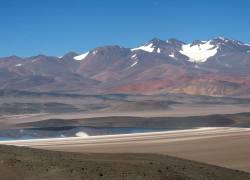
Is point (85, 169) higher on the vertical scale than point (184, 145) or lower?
lower

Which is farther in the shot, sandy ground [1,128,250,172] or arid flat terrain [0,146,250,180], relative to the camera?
sandy ground [1,128,250,172]

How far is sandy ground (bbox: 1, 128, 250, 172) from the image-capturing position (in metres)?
29.2

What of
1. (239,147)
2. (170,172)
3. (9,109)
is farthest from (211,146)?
(9,109)

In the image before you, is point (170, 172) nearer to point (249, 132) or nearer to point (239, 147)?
point (239, 147)

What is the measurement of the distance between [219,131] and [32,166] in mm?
32107

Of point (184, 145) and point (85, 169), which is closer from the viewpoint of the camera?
point (85, 169)

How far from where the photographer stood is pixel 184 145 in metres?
35.5

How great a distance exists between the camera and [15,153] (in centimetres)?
1795

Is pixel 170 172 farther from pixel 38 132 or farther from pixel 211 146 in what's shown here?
pixel 38 132

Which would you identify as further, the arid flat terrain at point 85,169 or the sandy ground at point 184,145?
the sandy ground at point 184,145

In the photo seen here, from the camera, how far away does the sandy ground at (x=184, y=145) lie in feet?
95.7

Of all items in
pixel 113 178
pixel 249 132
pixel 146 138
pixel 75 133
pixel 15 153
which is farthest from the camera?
pixel 75 133

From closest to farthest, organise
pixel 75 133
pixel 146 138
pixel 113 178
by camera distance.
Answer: pixel 113 178
pixel 146 138
pixel 75 133

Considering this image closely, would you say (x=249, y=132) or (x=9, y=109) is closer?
(x=249, y=132)
